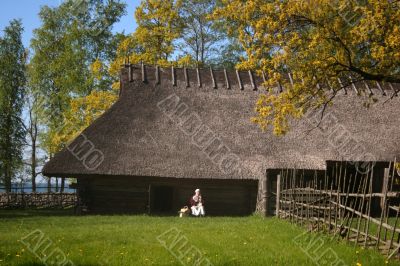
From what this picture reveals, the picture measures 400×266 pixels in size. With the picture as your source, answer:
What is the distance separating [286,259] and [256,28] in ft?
17.0

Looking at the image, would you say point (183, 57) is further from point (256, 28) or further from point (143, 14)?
point (256, 28)

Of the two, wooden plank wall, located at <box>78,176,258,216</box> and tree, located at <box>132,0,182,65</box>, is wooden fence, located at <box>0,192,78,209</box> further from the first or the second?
tree, located at <box>132,0,182,65</box>

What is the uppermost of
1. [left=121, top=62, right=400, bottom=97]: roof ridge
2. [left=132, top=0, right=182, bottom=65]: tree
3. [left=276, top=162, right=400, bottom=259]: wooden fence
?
[left=132, top=0, right=182, bottom=65]: tree

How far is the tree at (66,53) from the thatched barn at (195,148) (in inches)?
404

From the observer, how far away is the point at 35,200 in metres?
25.1

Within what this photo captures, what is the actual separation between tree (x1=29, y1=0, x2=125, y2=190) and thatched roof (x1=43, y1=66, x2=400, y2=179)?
33.0 feet

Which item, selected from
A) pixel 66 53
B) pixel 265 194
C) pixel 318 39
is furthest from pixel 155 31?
pixel 318 39

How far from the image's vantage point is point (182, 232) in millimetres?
11492

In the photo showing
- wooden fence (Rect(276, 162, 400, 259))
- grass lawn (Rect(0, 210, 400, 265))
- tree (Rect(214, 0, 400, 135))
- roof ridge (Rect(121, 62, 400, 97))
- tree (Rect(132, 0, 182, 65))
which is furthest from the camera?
tree (Rect(132, 0, 182, 65))

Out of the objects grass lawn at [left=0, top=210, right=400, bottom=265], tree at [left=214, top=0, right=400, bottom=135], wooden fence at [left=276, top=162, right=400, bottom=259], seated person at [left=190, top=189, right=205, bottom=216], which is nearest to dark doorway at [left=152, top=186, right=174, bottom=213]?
seated person at [left=190, top=189, right=205, bottom=216]

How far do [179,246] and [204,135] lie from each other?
10166 mm

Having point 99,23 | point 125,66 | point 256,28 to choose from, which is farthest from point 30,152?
point 256,28

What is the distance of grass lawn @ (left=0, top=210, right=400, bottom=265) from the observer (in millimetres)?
8508

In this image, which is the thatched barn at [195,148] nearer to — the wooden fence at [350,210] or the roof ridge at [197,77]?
the roof ridge at [197,77]
